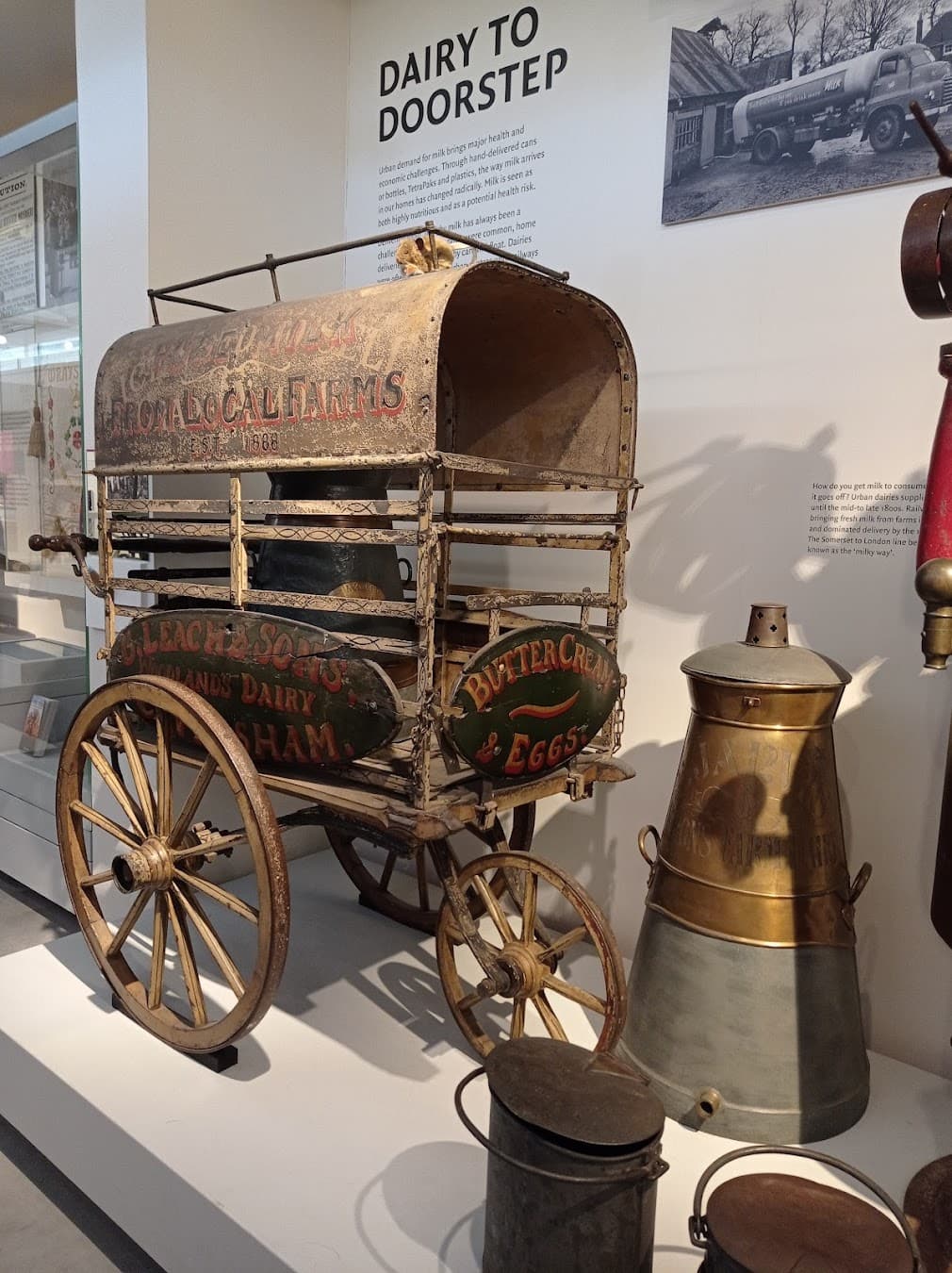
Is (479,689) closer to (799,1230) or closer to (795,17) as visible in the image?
(799,1230)

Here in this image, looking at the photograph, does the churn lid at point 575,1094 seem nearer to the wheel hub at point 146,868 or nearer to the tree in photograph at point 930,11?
the wheel hub at point 146,868

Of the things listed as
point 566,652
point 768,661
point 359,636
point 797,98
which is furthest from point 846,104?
point 359,636

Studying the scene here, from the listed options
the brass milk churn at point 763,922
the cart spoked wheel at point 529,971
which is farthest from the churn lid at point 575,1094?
the brass milk churn at point 763,922

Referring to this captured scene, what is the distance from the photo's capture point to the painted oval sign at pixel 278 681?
6.63 feet

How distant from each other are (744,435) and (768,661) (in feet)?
2.68

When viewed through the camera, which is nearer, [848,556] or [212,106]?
[848,556]

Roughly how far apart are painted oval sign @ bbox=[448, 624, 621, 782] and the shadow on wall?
21.6 inches

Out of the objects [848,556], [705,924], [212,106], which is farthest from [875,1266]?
[212,106]

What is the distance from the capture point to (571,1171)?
4.76 ft

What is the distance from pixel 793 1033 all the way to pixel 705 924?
0.94 ft

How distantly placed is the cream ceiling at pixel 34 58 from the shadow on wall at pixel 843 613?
3.17 meters

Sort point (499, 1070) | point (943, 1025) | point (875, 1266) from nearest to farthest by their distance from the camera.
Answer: point (875, 1266)
point (499, 1070)
point (943, 1025)

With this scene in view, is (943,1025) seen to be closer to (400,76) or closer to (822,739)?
(822,739)

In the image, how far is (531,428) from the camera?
2697 mm
